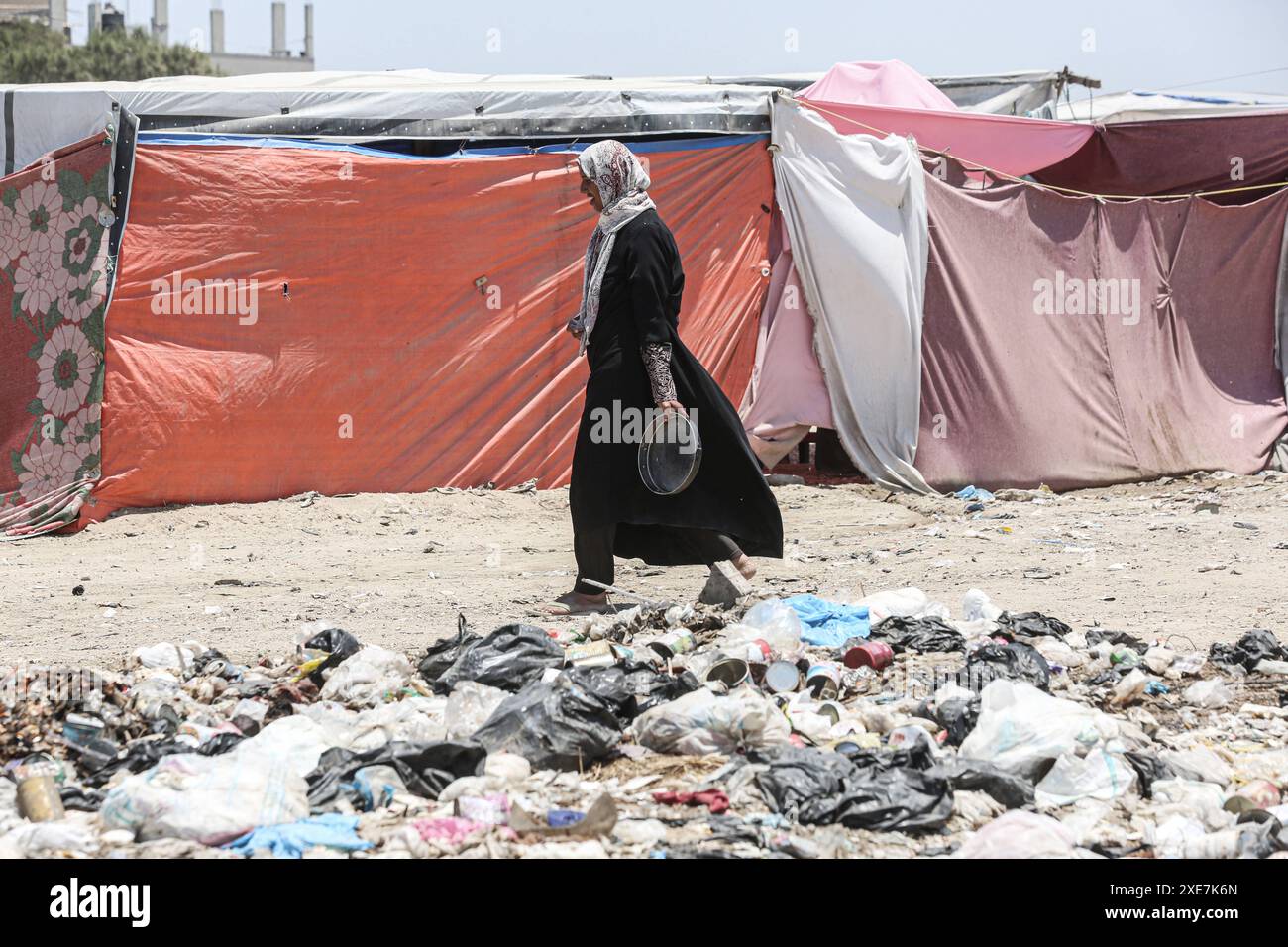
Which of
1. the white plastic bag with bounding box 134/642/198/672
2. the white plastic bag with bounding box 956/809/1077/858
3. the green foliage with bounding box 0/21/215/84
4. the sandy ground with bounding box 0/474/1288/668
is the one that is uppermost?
the green foliage with bounding box 0/21/215/84

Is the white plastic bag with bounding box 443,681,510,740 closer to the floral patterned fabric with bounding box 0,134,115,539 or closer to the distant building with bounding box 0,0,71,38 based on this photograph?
the floral patterned fabric with bounding box 0,134,115,539

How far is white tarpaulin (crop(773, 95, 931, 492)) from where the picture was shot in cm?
840

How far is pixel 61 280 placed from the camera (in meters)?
7.35

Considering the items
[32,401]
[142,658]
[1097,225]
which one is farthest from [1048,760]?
[1097,225]

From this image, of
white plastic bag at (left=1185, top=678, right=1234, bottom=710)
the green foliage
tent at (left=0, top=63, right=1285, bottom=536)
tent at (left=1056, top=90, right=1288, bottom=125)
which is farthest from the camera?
the green foliage

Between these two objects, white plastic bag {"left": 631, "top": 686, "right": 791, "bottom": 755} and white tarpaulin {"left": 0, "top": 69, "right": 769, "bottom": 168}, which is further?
white tarpaulin {"left": 0, "top": 69, "right": 769, "bottom": 168}

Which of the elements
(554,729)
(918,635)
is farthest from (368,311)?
(554,729)

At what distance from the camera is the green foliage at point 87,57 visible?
29.7 meters

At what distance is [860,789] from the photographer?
3.05 meters

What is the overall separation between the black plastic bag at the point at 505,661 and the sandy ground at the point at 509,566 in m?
0.61

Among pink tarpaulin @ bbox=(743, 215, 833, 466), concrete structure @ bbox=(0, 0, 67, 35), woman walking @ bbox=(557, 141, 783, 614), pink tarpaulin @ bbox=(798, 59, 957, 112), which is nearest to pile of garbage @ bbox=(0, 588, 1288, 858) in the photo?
woman walking @ bbox=(557, 141, 783, 614)

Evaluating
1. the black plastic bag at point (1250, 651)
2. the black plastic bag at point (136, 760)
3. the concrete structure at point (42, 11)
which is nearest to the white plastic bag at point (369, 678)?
the black plastic bag at point (136, 760)

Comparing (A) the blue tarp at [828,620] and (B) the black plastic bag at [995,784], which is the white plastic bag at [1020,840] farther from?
(A) the blue tarp at [828,620]

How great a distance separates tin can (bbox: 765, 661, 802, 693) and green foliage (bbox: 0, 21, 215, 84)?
27.8 m
